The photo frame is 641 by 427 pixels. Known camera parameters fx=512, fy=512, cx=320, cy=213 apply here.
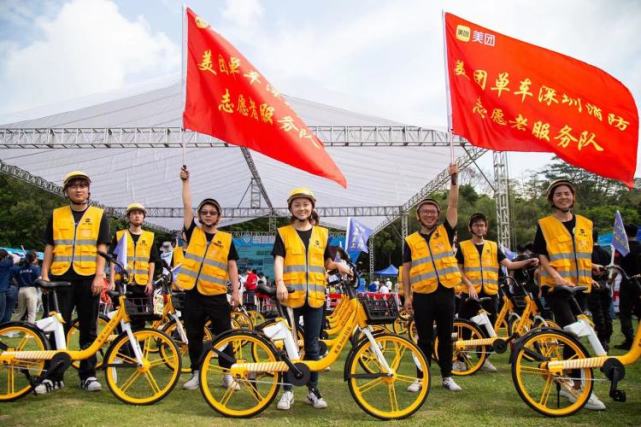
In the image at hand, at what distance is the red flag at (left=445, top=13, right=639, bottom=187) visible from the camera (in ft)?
15.3

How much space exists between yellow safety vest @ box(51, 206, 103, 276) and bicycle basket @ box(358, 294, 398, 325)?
242cm

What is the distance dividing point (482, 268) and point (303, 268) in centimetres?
277

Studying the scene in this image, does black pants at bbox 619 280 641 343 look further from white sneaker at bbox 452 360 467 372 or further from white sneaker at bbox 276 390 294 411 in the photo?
white sneaker at bbox 276 390 294 411

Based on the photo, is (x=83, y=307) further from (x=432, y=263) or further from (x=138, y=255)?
(x=432, y=263)

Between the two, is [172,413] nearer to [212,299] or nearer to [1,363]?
[212,299]

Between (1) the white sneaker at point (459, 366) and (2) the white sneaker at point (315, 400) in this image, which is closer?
(2) the white sneaker at point (315, 400)

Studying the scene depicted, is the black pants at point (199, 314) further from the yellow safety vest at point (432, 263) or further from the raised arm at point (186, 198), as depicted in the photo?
the yellow safety vest at point (432, 263)

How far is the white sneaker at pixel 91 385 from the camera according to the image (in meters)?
4.49

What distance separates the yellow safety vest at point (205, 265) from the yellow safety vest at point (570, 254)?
110 inches

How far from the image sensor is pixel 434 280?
4.63 meters

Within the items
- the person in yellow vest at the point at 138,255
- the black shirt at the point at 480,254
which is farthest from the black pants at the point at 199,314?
the black shirt at the point at 480,254

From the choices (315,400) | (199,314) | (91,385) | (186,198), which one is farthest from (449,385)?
(91,385)

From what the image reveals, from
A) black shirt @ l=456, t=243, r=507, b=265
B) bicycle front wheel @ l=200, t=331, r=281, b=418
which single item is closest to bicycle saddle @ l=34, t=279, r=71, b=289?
bicycle front wheel @ l=200, t=331, r=281, b=418

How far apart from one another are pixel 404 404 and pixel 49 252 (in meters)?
3.33
